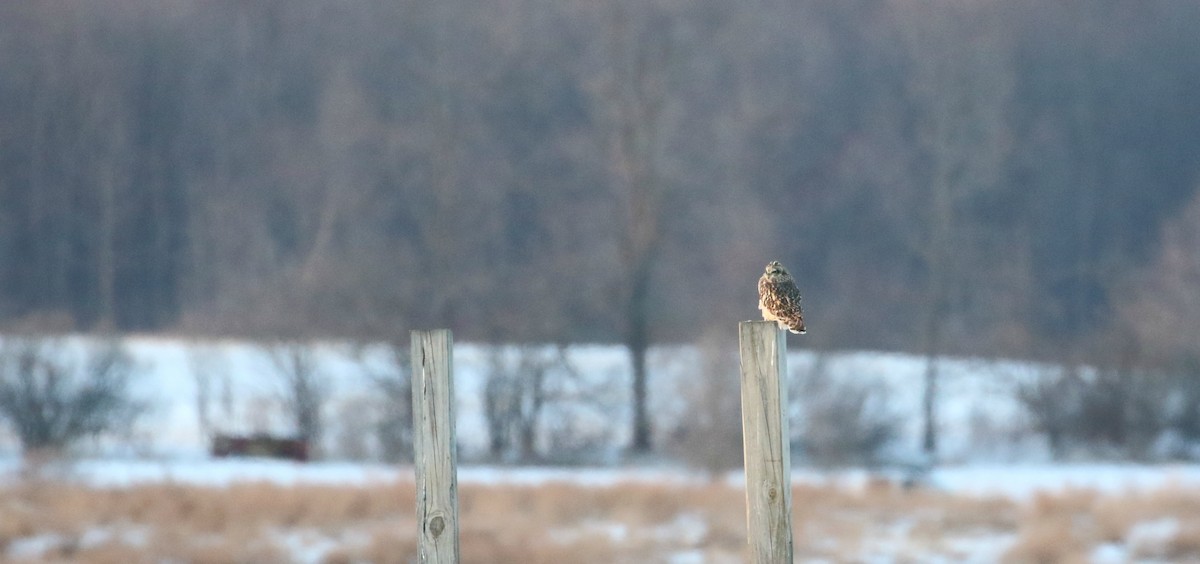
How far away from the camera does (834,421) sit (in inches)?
839

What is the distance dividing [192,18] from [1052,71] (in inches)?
892

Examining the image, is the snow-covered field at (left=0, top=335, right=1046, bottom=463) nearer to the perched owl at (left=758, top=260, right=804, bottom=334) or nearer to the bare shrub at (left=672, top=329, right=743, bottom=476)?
the bare shrub at (left=672, top=329, right=743, bottom=476)

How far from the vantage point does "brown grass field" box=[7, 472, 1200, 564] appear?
36.5 ft

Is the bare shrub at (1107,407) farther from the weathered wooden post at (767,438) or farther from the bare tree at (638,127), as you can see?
Answer: the weathered wooden post at (767,438)

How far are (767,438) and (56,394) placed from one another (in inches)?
832

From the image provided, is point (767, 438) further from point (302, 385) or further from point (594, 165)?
Answer: point (594, 165)

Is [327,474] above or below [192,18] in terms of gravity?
below

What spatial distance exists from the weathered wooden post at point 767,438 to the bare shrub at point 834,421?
17.7 metres

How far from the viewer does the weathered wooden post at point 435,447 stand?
3.71m

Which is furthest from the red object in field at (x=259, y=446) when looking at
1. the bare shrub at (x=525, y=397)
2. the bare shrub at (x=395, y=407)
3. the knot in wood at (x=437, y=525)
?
the knot in wood at (x=437, y=525)

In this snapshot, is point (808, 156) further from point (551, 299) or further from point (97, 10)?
point (97, 10)

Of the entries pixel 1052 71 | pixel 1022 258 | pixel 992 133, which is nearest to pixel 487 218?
pixel 992 133

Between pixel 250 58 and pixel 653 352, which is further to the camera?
pixel 250 58

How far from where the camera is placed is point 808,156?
3297 cm
